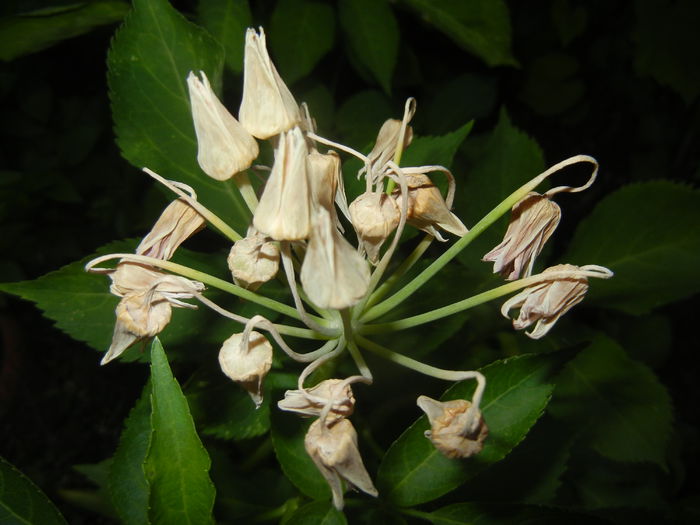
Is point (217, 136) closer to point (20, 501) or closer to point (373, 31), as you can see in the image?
point (20, 501)

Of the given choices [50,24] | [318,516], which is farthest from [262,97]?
[50,24]

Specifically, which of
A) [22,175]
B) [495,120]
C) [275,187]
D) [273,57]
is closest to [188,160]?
[275,187]

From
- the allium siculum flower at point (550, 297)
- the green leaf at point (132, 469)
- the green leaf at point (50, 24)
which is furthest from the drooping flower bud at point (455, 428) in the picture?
the green leaf at point (50, 24)

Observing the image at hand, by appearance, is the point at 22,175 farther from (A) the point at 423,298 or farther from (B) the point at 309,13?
(A) the point at 423,298

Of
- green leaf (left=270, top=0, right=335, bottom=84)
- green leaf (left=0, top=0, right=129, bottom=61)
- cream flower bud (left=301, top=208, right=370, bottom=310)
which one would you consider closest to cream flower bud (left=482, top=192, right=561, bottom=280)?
cream flower bud (left=301, top=208, right=370, bottom=310)

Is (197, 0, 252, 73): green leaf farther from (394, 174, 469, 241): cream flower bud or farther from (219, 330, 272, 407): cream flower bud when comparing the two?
(219, 330, 272, 407): cream flower bud

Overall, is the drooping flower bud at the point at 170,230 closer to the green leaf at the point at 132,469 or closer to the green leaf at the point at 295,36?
the green leaf at the point at 132,469
